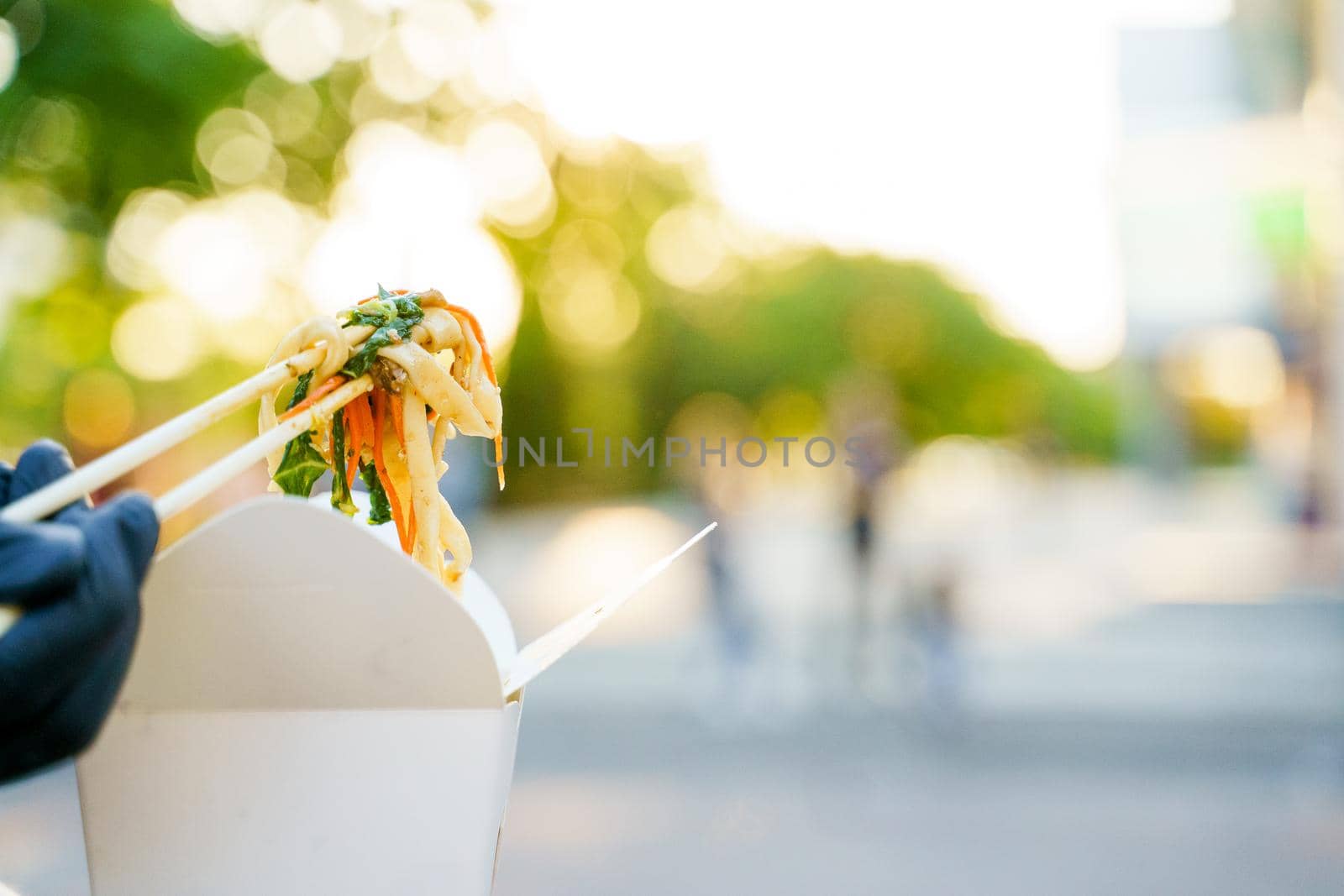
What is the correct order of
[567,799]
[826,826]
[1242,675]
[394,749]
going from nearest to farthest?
[394,749]
[826,826]
[567,799]
[1242,675]

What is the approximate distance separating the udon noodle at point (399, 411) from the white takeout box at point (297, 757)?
0.25 metres

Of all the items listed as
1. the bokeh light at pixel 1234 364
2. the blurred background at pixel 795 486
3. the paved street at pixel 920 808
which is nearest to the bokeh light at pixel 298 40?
the blurred background at pixel 795 486

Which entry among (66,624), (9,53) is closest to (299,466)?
(66,624)

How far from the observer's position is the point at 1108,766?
5230 mm

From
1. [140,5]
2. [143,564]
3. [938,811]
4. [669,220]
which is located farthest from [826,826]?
[669,220]

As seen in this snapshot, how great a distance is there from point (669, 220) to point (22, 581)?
16.8 metres

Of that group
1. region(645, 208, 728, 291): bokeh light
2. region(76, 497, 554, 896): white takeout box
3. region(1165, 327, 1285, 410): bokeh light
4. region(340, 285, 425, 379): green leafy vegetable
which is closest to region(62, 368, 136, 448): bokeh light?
region(645, 208, 728, 291): bokeh light

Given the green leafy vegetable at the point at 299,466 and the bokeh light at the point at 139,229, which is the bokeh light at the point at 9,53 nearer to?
the bokeh light at the point at 139,229

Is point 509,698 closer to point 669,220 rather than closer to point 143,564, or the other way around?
point 143,564

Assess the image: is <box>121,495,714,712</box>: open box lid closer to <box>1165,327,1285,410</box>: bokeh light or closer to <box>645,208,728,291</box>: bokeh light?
<box>1165,327,1285,410</box>: bokeh light

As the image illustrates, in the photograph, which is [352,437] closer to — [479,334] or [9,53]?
[479,334]

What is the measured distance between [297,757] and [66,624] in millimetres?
268

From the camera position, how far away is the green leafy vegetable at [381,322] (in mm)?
1119

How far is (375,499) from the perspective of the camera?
4.21 ft
